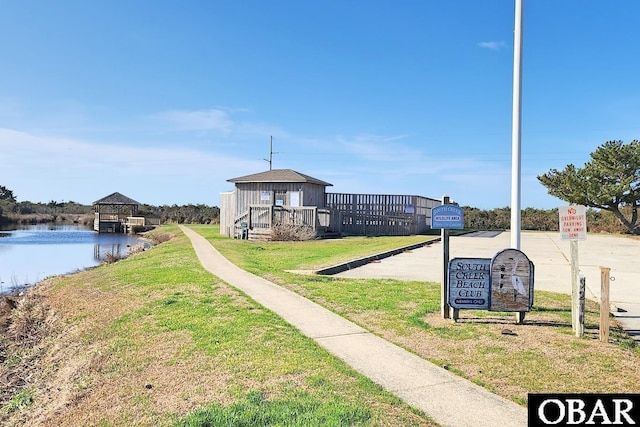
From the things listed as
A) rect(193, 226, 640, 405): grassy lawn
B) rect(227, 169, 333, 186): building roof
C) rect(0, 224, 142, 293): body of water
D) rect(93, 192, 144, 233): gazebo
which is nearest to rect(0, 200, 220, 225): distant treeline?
rect(93, 192, 144, 233): gazebo

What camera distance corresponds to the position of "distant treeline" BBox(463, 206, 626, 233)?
38.6m

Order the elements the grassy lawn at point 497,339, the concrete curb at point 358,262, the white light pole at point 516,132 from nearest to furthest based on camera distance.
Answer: the grassy lawn at point 497,339, the white light pole at point 516,132, the concrete curb at point 358,262

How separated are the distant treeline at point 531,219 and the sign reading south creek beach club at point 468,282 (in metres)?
34.0

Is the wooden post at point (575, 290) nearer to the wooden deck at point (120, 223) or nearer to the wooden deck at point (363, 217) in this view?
the wooden deck at point (363, 217)

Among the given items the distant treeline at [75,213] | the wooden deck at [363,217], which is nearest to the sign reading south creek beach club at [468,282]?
the wooden deck at [363,217]

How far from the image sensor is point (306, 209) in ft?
81.8

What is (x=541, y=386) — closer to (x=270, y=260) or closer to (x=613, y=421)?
(x=613, y=421)

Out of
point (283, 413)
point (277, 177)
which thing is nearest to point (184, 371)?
point (283, 413)

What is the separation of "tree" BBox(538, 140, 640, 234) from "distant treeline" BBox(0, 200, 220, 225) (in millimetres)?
35132

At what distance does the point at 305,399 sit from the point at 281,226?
65.8 feet

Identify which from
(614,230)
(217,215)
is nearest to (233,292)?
(614,230)

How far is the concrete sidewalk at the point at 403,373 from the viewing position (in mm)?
4180

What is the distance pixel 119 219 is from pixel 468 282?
50169mm

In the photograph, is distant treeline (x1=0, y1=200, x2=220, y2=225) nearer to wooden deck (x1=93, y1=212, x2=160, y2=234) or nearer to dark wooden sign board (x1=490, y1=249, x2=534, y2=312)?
wooden deck (x1=93, y1=212, x2=160, y2=234)
